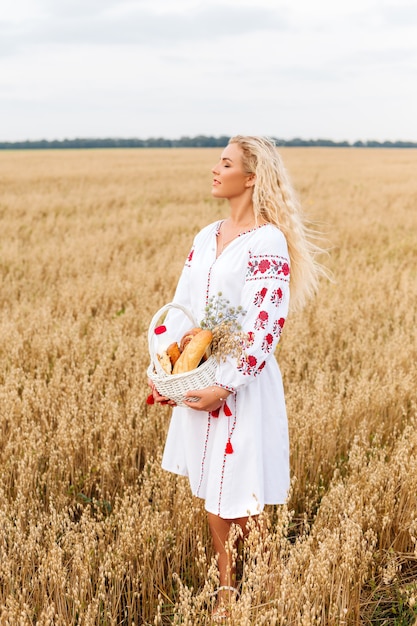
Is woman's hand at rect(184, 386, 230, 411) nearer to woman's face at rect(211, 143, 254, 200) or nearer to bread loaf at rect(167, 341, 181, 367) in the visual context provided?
bread loaf at rect(167, 341, 181, 367)

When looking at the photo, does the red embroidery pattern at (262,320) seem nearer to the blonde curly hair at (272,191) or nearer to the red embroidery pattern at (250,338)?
the red embroidery pattern at (250,338)

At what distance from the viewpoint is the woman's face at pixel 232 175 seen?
246cm

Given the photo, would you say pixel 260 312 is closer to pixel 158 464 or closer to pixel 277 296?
pixel 277 296

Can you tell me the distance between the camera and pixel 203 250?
2619mm

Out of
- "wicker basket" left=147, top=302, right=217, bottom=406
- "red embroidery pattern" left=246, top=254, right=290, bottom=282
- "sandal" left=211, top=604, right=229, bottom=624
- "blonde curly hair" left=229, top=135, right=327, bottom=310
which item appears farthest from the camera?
"blonde curly hair" left=229, top=135, right=327, bottom=310

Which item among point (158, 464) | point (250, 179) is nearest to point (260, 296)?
point (250, 179)

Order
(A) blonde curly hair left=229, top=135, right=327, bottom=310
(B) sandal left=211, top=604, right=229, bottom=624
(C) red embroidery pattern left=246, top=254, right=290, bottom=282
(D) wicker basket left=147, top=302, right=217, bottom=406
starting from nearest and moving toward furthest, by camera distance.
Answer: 1. (B) sandal left=211, top=604, right=229, bottom=624
2. (D) wicker basket left=147, top=302, right=217, bottom=406
3. (C) red embroidery pattern left=246, top=254, right=290, bottom=282
4. (A) blonde curly hair left=229, top=135, right=327, bottom=310

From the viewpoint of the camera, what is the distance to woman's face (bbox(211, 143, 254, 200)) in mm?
→ 2465

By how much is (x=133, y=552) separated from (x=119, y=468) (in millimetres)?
916

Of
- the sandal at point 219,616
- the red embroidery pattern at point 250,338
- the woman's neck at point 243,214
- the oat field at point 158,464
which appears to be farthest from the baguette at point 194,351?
the sandal at point 219,616

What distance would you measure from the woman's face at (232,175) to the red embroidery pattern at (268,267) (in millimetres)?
319

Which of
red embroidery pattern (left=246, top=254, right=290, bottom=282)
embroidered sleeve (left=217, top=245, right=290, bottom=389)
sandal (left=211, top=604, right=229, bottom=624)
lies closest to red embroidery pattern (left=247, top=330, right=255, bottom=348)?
embroidered sleeve (left=217, top=245, right=290, bottom=389)

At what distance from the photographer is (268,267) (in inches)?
91.9

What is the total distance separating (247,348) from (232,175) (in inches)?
28.4
